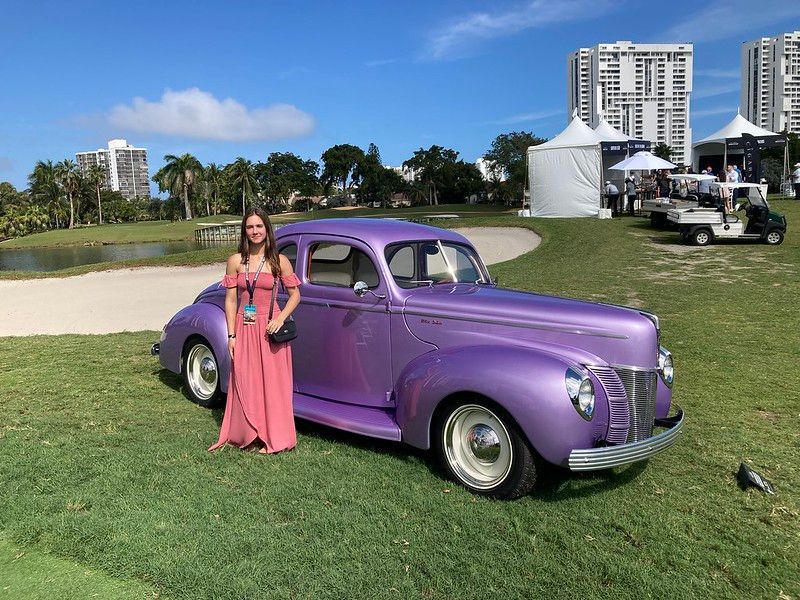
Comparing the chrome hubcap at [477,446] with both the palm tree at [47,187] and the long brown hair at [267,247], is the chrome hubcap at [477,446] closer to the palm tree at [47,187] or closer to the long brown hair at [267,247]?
the long brown hair at [267,247]

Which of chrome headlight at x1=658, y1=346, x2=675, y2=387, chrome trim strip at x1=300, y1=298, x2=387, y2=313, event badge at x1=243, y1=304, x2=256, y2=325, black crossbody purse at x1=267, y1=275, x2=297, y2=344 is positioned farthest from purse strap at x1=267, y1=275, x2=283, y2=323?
chrome headlight at x1=658, y1=346, x2=675, y2=387

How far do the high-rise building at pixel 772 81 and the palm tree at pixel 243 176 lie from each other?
229 ft

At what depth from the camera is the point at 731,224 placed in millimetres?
18266

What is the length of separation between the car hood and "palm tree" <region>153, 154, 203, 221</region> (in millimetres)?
92913

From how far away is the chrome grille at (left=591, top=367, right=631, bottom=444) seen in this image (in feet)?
12.8

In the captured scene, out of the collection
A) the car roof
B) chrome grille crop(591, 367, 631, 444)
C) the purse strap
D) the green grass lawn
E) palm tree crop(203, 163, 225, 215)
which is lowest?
the green grass lawn

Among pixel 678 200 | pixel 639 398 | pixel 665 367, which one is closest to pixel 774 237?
pixel 678 200

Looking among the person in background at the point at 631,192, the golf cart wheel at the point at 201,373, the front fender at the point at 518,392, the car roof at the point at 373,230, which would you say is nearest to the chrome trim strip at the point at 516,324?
the front fender at the point at 518,392

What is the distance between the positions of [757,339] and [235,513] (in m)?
7.36

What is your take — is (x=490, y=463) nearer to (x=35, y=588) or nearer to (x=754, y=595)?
(x=754, y=595)

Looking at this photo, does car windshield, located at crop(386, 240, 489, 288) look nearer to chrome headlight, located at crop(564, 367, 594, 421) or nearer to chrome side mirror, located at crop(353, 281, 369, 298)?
chrome side mirror, located at crop(353, 281, 369, 298)

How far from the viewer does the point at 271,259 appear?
15.3 ft

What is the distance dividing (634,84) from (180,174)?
62.9 m

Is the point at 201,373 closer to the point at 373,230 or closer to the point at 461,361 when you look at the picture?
the point at 373,230
